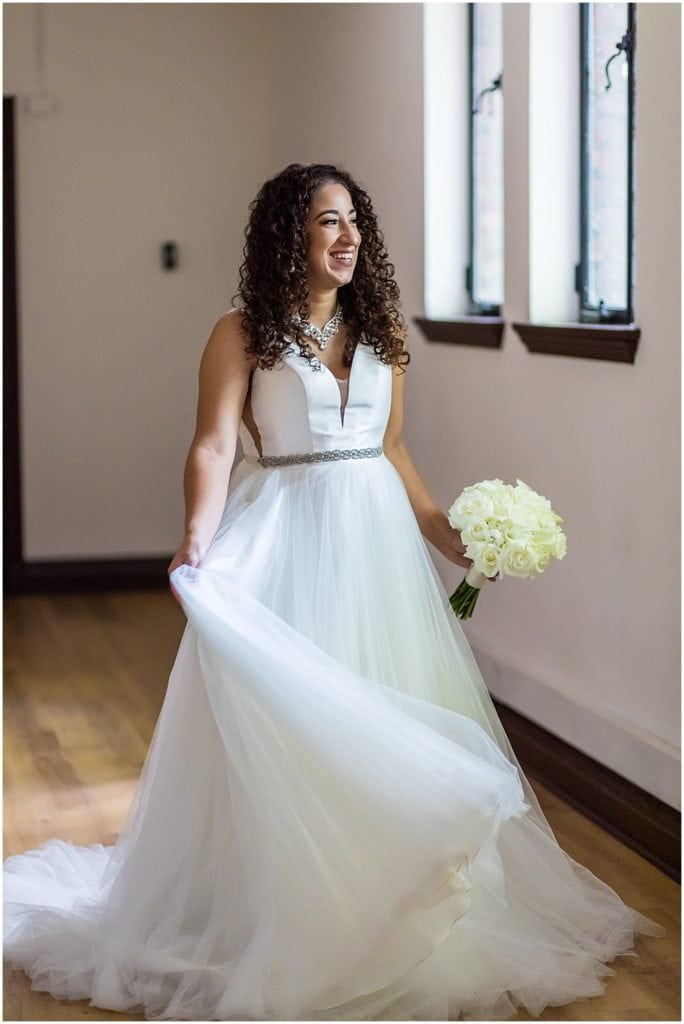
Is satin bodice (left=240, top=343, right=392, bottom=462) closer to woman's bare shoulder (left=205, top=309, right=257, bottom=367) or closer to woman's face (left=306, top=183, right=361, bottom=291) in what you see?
woman's bare shoulder (left=205, top=309, right=257, bottom=367)

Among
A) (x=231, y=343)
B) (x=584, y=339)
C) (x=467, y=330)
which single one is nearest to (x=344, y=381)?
(x=231, y=343)

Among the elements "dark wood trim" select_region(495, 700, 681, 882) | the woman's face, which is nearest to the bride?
the woman's face

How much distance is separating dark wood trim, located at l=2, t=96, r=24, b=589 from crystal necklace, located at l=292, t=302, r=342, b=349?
471cm

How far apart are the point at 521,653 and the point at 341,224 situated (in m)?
2.10

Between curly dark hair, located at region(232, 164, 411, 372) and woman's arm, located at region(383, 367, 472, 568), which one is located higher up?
curly dark hair, located at region(232, 164, 411, 372)

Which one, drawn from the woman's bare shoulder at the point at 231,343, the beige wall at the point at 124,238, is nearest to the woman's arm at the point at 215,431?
the woman's bare shoulder at the point at 231,343

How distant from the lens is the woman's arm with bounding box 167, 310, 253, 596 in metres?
2.76

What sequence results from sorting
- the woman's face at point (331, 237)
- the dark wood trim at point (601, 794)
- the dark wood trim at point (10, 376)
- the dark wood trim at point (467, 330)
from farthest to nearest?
the dark wood trim at point (10, 376)
the dark wood trim at point (467, 330)
the dark wood trim at point (601, 794)
the woman's face at point (331, 237)

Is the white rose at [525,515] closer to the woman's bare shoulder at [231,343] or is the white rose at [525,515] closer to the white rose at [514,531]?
the white rose at [514,531]

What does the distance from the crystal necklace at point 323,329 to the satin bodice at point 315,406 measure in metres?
0.05

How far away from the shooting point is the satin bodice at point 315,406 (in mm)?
2846

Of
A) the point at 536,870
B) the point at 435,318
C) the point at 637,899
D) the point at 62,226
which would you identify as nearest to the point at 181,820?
the point at 536,870

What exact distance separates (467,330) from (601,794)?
1732 millimetres

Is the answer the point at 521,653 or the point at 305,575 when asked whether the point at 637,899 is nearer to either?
the point at 305,575
